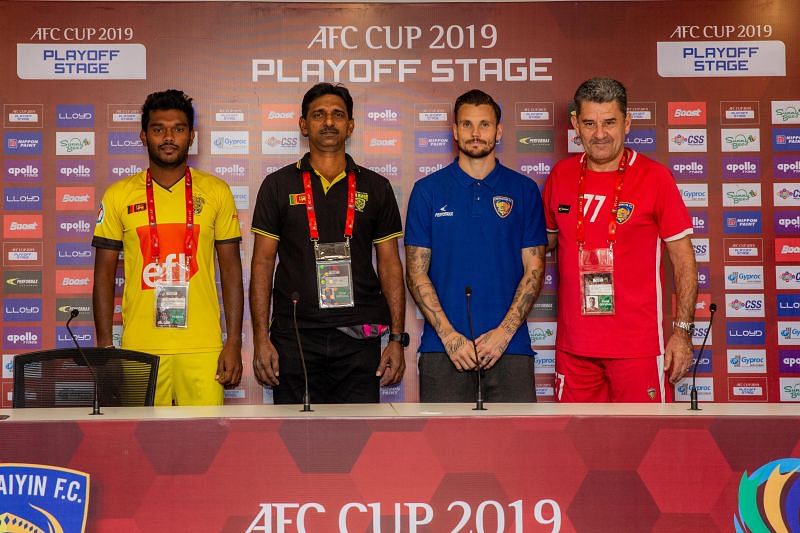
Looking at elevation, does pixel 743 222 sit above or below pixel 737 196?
below

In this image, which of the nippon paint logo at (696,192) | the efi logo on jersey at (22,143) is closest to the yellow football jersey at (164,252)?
the efi logo on jersey at (22,143)

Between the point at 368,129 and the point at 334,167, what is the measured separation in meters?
0.62

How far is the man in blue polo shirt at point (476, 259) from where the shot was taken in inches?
150

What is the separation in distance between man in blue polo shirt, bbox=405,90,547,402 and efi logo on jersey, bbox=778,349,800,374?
1583 mm

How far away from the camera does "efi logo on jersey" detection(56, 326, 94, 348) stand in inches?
177

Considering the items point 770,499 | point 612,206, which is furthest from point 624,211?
point 770,499

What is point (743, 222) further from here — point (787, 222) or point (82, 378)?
point (82, 378)

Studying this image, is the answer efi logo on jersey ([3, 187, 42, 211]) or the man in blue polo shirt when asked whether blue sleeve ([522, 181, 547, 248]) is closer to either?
the man in blue polo shirt

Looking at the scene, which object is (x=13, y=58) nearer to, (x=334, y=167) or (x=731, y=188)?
(x=334, y=167)

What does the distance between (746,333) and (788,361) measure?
0.87ft

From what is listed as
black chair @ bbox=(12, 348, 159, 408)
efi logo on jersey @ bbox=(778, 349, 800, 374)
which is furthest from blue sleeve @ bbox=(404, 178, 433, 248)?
efi logo on jersey @ bbox=(778, 349, 800, 374)

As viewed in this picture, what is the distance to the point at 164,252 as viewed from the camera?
12.8 feet

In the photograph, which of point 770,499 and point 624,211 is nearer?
point 770,499

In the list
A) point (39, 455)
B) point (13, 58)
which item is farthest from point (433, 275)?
point (13, 58)
